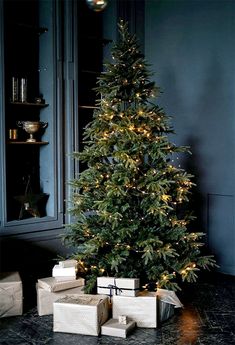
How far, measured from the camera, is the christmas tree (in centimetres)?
380

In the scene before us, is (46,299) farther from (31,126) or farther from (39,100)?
(39,100)

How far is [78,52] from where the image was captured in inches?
194

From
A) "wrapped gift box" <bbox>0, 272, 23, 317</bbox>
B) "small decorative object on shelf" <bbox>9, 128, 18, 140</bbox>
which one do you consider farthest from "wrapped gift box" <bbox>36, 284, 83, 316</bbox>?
"small decorative object on shelf" <bbox>9, 128, 18, 140</bbox>

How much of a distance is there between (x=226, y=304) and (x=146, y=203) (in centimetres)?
112

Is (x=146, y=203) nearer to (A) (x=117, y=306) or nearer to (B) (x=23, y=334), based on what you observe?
(A) (x=117, y=306)

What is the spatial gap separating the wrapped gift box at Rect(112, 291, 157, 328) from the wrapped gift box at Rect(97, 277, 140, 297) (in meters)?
0.05

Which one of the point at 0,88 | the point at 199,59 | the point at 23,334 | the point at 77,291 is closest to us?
the point at 23,334

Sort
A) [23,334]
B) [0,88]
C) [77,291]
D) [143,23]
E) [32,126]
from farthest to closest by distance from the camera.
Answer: [143,23], [32,126], [0,88], [77,291], [23,334]

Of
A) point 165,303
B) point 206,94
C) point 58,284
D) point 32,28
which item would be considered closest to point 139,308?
point 165,303

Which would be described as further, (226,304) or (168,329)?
(226,304)

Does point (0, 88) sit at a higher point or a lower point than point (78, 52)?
lower

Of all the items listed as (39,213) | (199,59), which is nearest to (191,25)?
(199,59)

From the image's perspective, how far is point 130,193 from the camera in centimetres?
395

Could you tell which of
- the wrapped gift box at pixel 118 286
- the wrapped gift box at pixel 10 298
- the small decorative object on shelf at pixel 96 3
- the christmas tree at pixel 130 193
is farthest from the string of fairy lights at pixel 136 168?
the wrapped gift box at pixel 10 298
